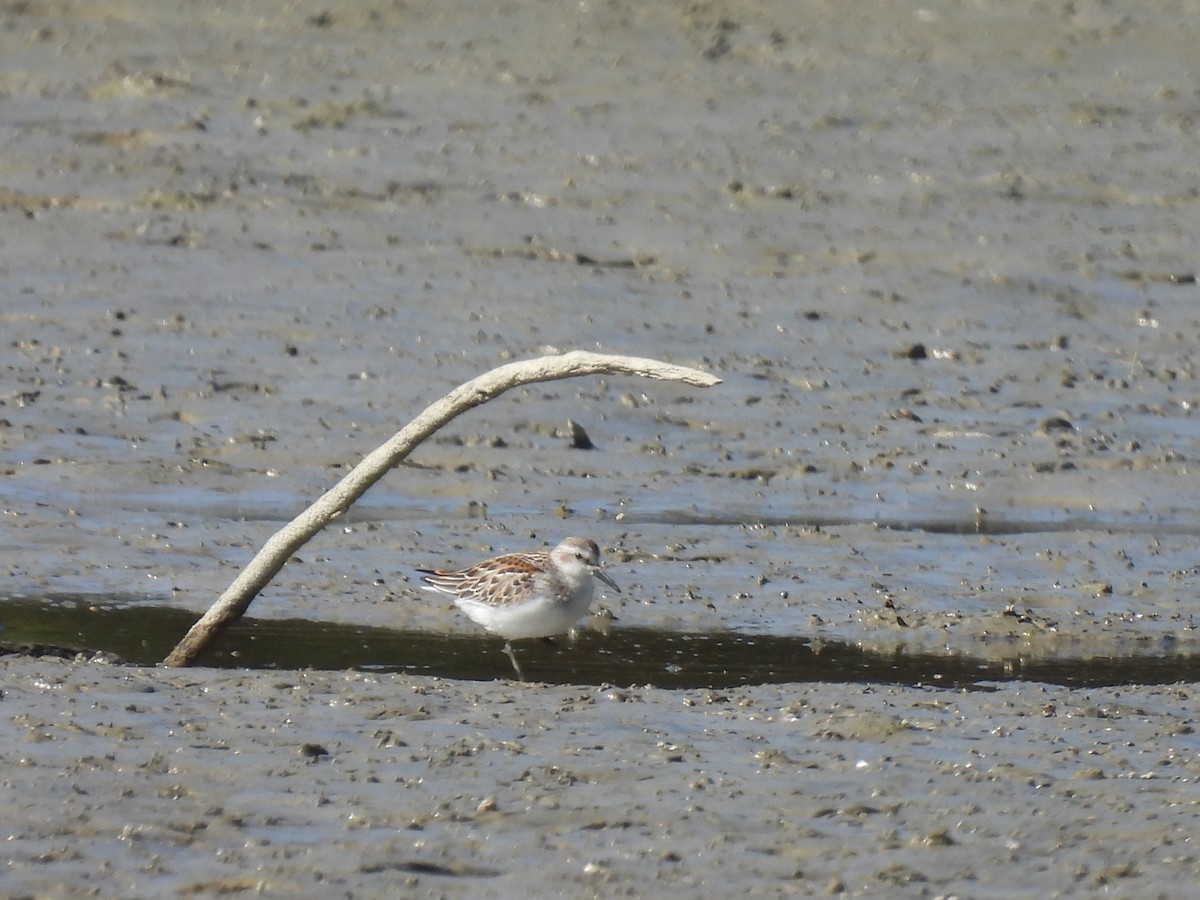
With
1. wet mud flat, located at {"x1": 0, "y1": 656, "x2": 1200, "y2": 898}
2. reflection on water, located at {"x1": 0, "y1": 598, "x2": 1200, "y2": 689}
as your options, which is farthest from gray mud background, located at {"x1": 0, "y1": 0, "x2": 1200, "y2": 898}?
reflection on water, located at {"x1": 0, "y1": 598, "x2": 1200, "y2": 689}

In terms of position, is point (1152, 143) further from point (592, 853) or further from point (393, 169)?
point (592, 853)

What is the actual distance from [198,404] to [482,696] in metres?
4.60

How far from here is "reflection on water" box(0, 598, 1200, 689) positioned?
845cm

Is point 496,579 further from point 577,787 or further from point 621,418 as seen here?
point 621,418

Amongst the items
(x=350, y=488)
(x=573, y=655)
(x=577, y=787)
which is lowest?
(x=573, y=655)

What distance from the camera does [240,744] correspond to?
6980 mm

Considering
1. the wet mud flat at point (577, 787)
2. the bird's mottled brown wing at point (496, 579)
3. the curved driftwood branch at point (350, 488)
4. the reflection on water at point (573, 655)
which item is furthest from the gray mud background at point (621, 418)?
the curved driftwood branch at point (350, 488)

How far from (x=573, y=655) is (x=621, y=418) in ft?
10.7

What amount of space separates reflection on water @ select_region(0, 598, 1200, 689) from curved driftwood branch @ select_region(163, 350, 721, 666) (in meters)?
0.21

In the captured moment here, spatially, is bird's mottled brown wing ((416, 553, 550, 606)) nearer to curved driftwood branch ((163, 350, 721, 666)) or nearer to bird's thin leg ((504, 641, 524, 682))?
bird's thin leg ((504, 641, 524, 682))

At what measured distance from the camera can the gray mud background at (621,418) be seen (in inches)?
255

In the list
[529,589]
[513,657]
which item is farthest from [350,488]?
[513,657]

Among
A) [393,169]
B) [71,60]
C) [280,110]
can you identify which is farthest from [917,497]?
[71,60]

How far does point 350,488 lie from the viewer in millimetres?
8078
